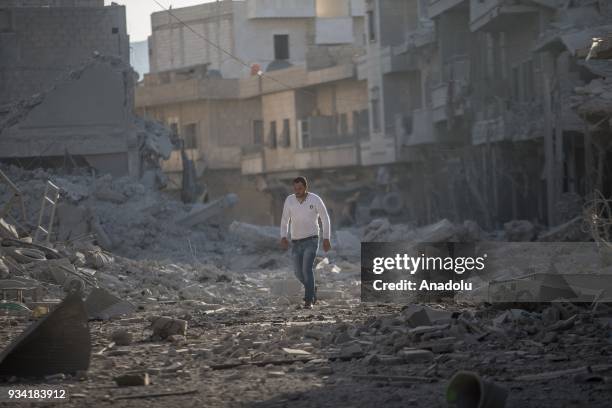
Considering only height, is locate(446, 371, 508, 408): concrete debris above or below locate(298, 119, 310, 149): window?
below

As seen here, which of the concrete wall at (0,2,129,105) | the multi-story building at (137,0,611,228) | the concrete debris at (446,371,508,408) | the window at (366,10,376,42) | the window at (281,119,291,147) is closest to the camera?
the concrete debris at (446,371,508,408)

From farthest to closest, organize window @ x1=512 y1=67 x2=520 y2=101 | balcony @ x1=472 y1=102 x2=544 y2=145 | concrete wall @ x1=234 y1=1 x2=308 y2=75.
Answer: concrete wall @ x1=234 y1=1 x2=308 y2=75, window @ x1=512 y1=67 x2=520 y2=101, balcony @ x1=472 y1=102 x2=544 y2=145

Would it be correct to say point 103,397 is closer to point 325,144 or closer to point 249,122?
point 325,144

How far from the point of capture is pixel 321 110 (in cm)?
6125

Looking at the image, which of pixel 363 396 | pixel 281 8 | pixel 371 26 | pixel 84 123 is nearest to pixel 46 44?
pixel 84 123

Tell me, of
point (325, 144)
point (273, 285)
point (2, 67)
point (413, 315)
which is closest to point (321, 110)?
point (325, 144)

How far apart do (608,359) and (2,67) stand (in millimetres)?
28654

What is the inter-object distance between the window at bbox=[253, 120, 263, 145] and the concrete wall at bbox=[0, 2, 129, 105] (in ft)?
97.7

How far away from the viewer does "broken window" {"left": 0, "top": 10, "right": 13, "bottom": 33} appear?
117 feet

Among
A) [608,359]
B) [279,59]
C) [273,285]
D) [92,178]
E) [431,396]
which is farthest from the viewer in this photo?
[279,59]

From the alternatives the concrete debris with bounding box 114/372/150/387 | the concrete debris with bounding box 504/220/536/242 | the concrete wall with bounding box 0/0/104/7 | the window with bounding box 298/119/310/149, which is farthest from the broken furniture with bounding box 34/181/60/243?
the window with bounding box 298/119/310/149

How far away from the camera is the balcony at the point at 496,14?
34.6 metres

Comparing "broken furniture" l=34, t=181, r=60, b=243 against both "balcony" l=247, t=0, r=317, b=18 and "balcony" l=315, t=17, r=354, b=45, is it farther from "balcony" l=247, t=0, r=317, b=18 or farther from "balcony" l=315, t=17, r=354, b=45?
"balcony" l=315, t=17, r=354, b=45

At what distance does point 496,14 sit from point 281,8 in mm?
37719
